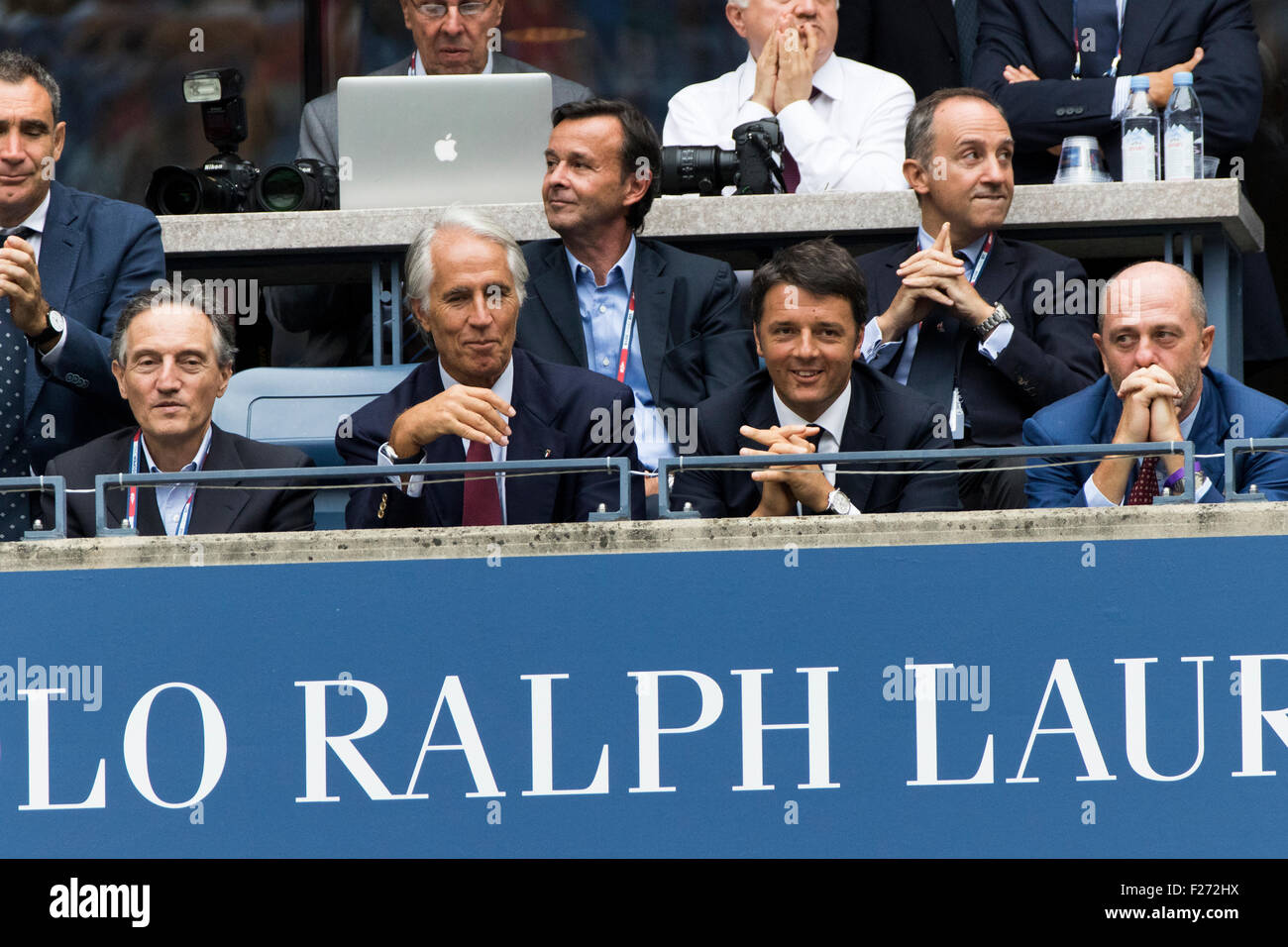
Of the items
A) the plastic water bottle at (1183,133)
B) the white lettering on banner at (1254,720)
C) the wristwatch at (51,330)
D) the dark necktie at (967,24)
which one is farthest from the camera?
the dark necktie at (967,24)

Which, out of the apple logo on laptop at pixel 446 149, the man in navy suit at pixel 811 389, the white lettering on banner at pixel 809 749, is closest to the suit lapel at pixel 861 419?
the man in navy suit at pixel 811 389

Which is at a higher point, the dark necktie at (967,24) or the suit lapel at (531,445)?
the dark necktie at (967,24)

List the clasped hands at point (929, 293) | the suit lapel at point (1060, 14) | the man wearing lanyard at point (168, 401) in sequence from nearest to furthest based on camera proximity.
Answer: the man wearing lanyard at point (168, 401), the clasped hands at point (929, 293), the suit lapel at point (1060, 14)

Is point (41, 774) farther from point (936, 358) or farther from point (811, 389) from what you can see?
point (936, 358)

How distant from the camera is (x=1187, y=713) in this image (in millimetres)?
3447

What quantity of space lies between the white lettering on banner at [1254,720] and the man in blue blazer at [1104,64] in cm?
234

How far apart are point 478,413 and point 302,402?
1.17 metres

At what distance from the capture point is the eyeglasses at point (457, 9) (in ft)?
18.7

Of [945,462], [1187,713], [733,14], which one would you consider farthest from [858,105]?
[1187,713]

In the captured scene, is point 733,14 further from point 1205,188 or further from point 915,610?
point 915,610

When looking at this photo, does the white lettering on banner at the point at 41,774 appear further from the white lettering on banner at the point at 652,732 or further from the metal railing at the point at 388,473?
the metal railing at the point at 388,473

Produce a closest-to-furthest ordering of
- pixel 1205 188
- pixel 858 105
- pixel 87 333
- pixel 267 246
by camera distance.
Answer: pixel 87 333 < pixel 1205 188 < pixel 267 246 < pixel 858 105

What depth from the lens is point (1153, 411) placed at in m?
3.71
